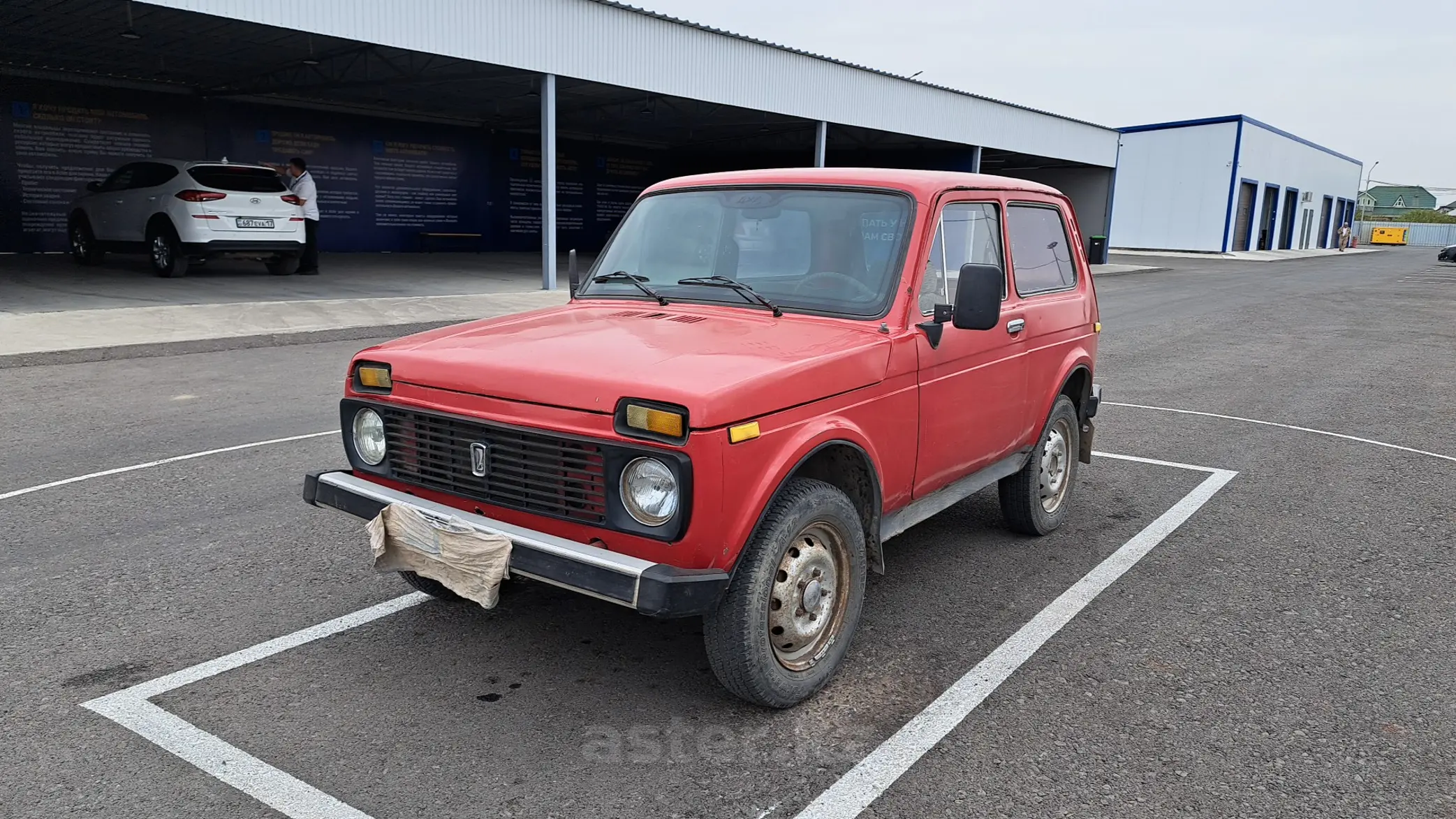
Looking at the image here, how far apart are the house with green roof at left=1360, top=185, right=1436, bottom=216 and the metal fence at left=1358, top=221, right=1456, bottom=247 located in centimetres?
2679

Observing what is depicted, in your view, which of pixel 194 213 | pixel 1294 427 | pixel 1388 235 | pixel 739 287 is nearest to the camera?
pixel 739 287

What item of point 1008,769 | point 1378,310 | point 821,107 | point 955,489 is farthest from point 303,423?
point 1378,310

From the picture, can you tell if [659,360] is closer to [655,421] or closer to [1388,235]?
[655,421]

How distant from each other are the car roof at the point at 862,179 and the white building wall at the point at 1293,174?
49310 millimetres

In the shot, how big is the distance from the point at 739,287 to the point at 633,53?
605 inches

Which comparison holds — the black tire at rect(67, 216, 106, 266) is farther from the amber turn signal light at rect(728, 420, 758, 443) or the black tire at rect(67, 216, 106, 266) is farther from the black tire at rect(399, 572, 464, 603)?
the amber turn signal light at rect(728, 420, 758, 443)

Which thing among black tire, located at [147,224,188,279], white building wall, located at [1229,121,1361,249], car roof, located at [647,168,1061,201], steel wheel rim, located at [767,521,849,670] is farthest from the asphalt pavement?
white building wall, located at [1229,121,1361,249]

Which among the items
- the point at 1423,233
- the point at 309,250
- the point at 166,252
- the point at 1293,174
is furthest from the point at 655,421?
the point at 1423,233

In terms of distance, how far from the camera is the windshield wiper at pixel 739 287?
157 inches

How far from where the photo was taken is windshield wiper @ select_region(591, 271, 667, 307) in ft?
14.1

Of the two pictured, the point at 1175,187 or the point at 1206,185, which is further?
the point at 1175,187

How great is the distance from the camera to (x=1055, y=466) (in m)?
5.43

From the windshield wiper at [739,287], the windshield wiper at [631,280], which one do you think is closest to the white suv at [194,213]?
the windshield wiper at [631,280]

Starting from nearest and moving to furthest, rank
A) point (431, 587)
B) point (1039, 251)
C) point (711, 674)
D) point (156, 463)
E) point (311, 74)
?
point (711, 674), point (431, 587), point (1039, 251), point (156, 463), point (311, 74)
